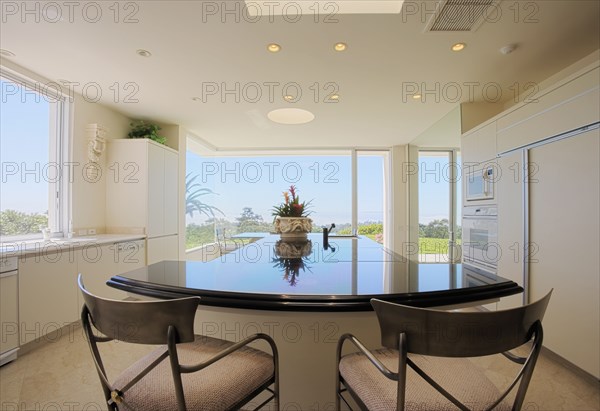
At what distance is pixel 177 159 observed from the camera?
15.1 ft

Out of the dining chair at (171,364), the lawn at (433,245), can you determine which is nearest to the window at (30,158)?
the dining chair at (171,364)

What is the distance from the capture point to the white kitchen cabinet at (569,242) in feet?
6.11

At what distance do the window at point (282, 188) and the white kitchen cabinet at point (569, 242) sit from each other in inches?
161

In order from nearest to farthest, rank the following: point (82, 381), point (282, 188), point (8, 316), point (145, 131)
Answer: point (82, 381), point (8, 316), point (145, 131), point (282, 188)

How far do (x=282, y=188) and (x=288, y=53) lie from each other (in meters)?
4.47

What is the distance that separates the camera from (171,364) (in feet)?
2.36

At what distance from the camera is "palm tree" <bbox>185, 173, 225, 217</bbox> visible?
5.60m

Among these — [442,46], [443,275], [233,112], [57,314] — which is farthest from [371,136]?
[57,314]

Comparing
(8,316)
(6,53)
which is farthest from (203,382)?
(6,53)

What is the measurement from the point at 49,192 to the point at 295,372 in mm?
3560

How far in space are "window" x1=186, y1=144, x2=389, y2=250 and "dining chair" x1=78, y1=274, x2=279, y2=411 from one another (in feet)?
17.1

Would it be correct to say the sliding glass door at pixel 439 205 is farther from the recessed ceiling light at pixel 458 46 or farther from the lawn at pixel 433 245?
the recessed ceiling light at pixel 458 46

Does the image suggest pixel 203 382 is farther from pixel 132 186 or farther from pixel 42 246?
pixel 132 186

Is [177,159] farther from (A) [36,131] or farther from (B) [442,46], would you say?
(B) [442,46]
